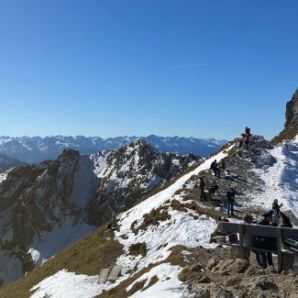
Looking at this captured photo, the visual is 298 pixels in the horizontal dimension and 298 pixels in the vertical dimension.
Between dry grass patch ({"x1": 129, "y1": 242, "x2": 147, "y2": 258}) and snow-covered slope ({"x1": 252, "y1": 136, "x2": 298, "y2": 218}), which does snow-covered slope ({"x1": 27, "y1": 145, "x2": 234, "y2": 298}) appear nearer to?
dry grass patch ({"x1": 129, "y1": 242, "x2": 147, "y2": 258})

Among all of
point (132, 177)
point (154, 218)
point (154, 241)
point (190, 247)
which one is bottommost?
point (132, 177)

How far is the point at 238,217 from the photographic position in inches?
1426

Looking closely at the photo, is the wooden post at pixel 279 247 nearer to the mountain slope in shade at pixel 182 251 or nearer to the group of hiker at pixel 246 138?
the mountain slope in shade at pixel 182 251

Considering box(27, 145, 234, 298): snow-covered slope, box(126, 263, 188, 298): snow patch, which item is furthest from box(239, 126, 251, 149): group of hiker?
box(126, 263, 188, 298): snow patch

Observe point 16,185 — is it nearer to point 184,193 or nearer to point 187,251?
point 184,193

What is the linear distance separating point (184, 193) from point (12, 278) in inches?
4479

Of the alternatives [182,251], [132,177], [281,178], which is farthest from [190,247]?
[132,177]

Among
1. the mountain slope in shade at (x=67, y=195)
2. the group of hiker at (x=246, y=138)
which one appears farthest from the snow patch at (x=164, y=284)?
the mountain slope in shade at (x=67, y=195)

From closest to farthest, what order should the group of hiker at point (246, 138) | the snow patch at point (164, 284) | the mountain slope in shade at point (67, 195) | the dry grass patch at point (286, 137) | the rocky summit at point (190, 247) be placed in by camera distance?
the snow patch at point (164, 284), the rocky summit at point (190, 247), the group of hiker at point (246, 138), the dry grass patch at point (286, 137), the mountain slope in shade at point (67, 195)

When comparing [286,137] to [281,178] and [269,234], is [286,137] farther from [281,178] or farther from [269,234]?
[269,234]

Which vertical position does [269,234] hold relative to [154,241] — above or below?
above

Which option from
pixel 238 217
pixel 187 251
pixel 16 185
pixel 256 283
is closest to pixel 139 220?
pixel 238 217

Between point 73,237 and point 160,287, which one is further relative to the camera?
point 73,237

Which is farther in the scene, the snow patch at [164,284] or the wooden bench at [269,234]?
the wooden bench at [269,234]
